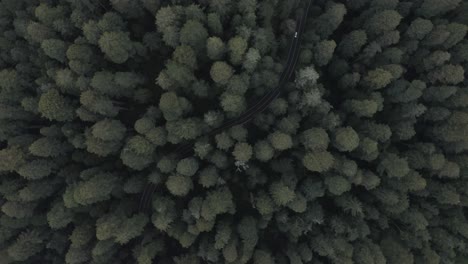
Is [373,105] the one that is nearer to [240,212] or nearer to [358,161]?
[358,161]

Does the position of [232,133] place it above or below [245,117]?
above

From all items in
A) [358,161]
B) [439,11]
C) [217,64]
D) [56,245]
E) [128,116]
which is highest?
[439,11]

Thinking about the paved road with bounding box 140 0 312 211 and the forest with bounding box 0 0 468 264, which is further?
the paved road with bounding box 140 0 312 211

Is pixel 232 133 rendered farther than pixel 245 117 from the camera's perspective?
No

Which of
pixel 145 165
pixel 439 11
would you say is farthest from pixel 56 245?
pixel 439 11

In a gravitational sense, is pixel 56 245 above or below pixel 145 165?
below

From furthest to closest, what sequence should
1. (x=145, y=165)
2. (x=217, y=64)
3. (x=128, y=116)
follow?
(x=128, y=116) < (x=145, y=165) < (x=217, y=64)

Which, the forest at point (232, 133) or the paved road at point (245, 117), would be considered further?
the paved road at point (245, 117)

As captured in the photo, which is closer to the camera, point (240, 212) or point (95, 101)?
point (95, 101)
